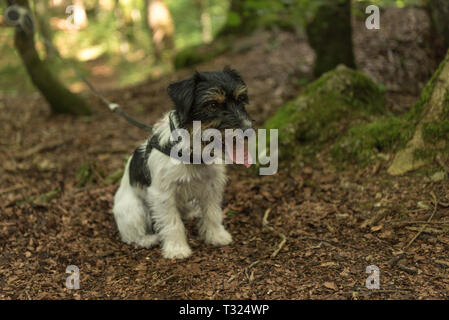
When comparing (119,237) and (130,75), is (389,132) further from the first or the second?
(130,75)

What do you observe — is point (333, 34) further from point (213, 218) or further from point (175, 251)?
point (175, 251)

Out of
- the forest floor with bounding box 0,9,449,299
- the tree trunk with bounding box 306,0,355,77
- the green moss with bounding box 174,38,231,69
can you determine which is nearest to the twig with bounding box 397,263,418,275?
the forest floor with bounding box 0,9,449,299

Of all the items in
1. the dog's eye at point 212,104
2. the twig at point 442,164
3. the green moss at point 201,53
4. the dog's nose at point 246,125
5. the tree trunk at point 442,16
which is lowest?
the twig at point 442,164

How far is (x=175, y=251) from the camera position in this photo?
190 inches

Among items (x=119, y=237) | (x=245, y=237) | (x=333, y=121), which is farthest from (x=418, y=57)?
(x=119, y=237)

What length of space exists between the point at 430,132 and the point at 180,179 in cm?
325

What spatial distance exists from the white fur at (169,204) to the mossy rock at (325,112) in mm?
1822

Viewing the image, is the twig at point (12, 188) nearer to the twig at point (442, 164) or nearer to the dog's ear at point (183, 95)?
the dog's ear at point (183, 95)

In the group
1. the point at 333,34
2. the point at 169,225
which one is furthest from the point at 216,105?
the point at 333,34

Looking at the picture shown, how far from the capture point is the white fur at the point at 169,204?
15.6ft

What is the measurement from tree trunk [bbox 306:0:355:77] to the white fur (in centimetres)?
479

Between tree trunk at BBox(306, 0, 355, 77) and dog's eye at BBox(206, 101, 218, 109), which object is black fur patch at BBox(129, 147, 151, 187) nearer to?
dog's eye at BBox(206, 101, 218, 109)

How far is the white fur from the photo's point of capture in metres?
4.75

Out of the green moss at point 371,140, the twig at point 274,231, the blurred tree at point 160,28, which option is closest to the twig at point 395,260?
the twig at point 274,231
